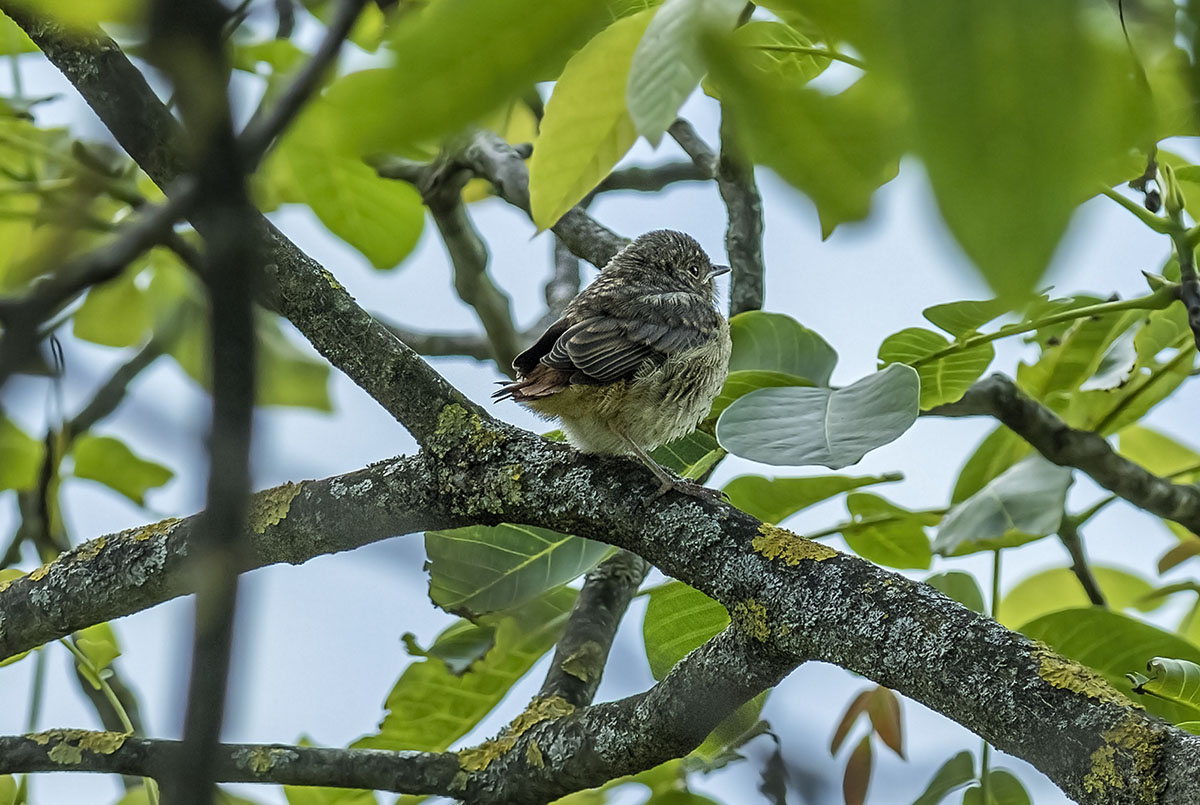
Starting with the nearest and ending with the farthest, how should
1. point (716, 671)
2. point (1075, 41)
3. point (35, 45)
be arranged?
Answer: point (1075, 41)
point (716, 671)
point (35, 45)

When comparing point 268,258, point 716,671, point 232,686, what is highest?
point 268,258

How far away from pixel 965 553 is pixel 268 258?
1.28 meters

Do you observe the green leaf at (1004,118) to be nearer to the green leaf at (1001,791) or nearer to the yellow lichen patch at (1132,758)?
the yellow lichen patch at (1132,758)

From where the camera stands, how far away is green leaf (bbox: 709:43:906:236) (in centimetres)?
45

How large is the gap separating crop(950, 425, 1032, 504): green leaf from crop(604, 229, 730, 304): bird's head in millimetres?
930

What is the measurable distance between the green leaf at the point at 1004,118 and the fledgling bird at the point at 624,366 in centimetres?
151

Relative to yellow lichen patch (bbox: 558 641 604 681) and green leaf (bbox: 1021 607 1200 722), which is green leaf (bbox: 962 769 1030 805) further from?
yellow lichen patch (bbox: 558 641 604 681)

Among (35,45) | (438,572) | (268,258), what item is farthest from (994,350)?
(35,45)

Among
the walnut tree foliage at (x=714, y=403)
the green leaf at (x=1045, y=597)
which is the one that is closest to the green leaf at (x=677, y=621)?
the walnut tree foliage at (x=714, y=403)

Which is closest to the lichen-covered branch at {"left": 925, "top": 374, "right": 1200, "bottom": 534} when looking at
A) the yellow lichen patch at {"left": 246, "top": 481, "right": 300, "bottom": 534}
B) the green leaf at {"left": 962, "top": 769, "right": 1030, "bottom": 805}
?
the green leaf at {"left": 962, "top": 769, "right": 1030, "bottom": 805}

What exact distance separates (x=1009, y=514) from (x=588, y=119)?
1.24m

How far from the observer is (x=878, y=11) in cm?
37

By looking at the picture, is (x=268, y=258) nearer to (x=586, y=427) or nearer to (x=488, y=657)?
(x=586, y=427)

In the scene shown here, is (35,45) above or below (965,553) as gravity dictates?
above
